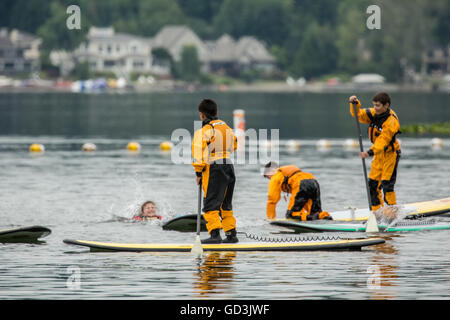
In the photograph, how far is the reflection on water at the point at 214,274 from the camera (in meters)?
14.4

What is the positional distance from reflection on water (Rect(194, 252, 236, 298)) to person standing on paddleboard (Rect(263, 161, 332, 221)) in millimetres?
3619

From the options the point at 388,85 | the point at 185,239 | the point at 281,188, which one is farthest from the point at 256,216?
the point at 388,85

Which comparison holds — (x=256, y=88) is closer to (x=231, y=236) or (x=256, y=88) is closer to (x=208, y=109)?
(x=231, y=236)

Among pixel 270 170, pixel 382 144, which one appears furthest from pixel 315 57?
pixel 382 144

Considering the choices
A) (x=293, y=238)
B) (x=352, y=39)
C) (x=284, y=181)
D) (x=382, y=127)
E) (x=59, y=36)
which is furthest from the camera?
(x=59, y=36)

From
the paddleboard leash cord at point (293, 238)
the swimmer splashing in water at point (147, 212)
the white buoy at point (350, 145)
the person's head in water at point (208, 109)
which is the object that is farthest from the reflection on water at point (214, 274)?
the white buoy at point (350, 145)

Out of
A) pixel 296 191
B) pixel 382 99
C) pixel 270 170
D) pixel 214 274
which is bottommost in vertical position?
pixel 214 274

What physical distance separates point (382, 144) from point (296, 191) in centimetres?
192

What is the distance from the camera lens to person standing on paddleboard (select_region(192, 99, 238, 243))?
54.5 feet

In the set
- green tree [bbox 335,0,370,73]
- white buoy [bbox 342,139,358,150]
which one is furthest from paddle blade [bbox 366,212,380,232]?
green tree [bbox 335,0,370,73]

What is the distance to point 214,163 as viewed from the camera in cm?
1681

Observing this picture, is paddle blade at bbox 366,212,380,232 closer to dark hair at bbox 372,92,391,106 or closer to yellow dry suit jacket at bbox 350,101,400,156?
yellow dry suit jacket at bbox 350,101,400,156
